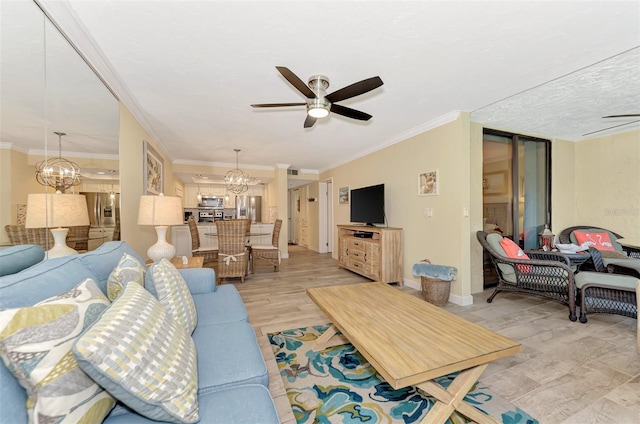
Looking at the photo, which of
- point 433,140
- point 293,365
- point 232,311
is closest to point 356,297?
point 293,365

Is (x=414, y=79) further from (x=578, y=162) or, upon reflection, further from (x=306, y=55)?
(x=578, y=162)

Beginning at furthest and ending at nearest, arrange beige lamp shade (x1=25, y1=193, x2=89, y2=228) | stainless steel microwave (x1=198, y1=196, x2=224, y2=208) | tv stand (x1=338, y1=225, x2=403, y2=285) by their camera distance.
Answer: stainless steel microwave (x1=198, y1=196, x2=224, y2=208) → tv stand (x1=338, y1=225, x2=403, y2=285) → beige lamp shade (x1=25, y1=193, x2=89, y2=228)

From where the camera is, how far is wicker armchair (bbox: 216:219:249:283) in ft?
13.9

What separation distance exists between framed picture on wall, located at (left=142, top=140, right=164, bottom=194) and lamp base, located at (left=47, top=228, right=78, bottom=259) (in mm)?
2107

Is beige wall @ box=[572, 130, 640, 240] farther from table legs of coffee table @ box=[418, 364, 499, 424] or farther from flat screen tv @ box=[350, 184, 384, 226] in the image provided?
table legs of coffee table @ box=[418, 364, 499, 424]

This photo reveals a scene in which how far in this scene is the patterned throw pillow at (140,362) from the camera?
2.48ft

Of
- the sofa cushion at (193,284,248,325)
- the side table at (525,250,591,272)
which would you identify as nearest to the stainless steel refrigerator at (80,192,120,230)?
the sofa cushion at (193,284,248,325)

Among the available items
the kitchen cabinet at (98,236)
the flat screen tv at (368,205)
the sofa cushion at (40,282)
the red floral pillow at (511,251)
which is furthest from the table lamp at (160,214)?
the red floral pillow at (511,251)

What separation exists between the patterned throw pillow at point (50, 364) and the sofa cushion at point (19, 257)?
1.75 ft

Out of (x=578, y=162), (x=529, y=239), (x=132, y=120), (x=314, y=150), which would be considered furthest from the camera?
(x=314, y=150)

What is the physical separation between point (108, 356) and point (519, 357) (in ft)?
8.82

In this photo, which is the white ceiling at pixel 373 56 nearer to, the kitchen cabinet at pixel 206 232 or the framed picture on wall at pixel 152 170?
the framed picture on wall at pixel 152 170

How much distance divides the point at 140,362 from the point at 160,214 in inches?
84.5

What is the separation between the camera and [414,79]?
8.00 ft
